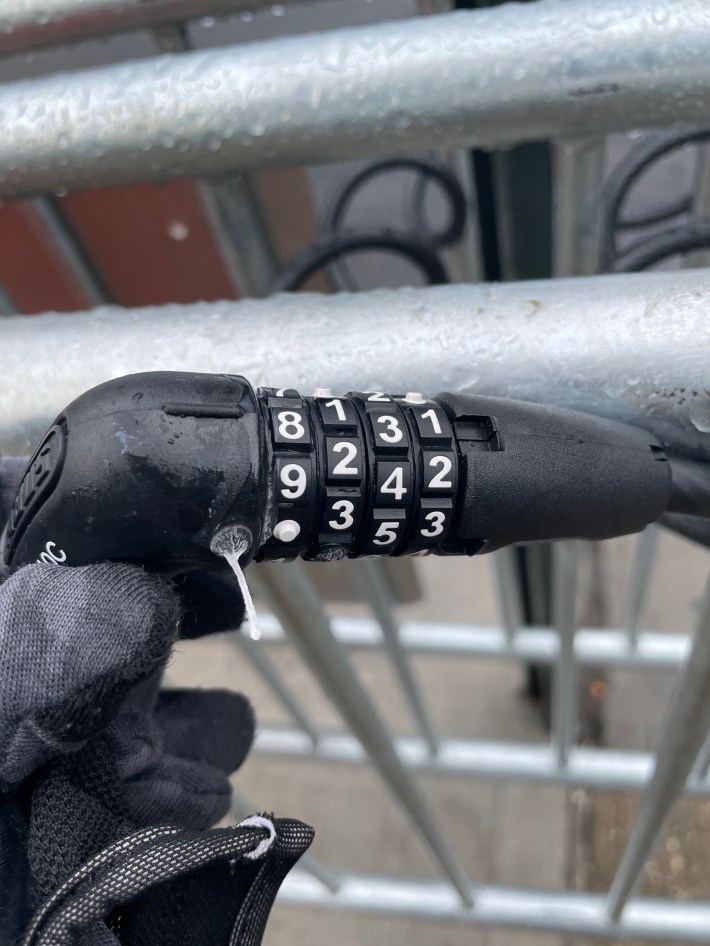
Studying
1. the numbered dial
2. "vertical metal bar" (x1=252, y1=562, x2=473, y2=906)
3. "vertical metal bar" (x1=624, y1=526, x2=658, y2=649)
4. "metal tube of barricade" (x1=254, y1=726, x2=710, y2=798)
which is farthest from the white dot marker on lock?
"metal tube of barricade" (x1=254, y1=726, x2=710, y2=798)

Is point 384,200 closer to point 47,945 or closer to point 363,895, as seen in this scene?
point 363,895

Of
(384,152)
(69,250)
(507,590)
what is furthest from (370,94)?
(69,250)

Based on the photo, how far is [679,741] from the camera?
54 cm

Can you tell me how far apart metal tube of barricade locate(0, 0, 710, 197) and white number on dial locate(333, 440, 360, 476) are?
0.19 m

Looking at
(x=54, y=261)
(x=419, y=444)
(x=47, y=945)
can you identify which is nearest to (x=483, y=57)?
(x=419, y=444)

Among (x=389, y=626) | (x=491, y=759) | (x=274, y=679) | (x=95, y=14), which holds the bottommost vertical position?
(x=491, y=759)

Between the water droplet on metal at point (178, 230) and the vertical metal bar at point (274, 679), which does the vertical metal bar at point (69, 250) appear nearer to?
the water droplet on metal at point (178, 230)

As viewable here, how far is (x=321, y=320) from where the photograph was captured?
0.37m

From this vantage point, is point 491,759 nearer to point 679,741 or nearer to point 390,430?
point 679,741

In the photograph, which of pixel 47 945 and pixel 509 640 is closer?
pixel 47 945

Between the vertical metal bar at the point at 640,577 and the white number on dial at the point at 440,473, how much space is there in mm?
434

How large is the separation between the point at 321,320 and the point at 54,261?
92 cm

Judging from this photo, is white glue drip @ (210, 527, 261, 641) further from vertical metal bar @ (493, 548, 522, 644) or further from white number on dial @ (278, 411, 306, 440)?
vertical metal bar @ (493, 548, 522, 644)

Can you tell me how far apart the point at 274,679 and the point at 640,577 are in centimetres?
38
